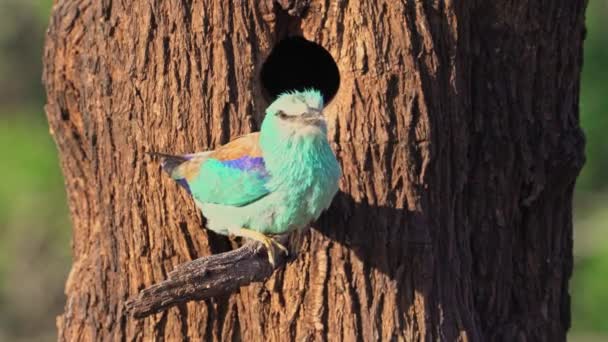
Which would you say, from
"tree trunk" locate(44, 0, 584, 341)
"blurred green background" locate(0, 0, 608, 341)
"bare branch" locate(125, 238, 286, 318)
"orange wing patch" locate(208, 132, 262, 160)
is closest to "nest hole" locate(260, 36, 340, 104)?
"tree trunk" locate(44, 0, 584, 341)

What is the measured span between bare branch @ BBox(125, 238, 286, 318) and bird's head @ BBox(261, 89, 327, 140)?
47 centimetres

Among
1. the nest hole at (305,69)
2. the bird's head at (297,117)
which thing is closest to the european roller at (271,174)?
the bird's head at (297,117)

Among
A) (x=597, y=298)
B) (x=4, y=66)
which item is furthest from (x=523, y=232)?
(x=4, y=66)

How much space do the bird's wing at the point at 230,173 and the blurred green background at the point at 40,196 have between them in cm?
610

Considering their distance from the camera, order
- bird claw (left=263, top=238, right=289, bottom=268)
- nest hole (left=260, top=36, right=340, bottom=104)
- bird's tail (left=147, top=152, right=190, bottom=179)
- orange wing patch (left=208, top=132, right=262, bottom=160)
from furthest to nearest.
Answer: nest hole (left=260, top=36, right=340, bottom=104)
bird's tail (left=147, top=152, right=190, bottom=179)
orange wing patch (left=208, top=132, right=262, bottom=160)
bird claw (left=263, top=238, right=289, bottom=268)

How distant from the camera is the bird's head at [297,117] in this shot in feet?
13.9

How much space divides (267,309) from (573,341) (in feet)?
20.9

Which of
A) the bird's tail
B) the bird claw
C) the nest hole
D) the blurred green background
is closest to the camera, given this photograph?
the bird claw

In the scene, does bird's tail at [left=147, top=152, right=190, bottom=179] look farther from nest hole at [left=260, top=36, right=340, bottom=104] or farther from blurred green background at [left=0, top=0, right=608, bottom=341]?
blurred green background at [left=0, top=0, right=608, bottom=341]

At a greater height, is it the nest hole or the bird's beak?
the nest hole

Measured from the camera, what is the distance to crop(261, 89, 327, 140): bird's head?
4238 mm

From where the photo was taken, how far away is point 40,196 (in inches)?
424

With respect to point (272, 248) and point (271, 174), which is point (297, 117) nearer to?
point (271, 174)

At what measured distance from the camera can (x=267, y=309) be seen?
4918mm
